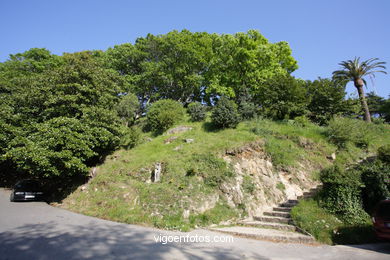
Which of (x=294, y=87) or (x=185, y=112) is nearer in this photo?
(x=294, y=87)

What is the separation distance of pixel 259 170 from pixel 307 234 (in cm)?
486

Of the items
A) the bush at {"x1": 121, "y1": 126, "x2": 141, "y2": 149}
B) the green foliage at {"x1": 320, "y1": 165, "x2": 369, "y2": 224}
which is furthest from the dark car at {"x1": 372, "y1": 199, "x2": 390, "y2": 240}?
the bush at {"x1": 121, "y1": 126, "x2": 141, "y2": 149}

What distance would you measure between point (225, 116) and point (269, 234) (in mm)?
10053

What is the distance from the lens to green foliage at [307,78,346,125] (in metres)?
18.5

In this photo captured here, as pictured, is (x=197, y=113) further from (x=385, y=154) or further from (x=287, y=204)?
(x=385, y=154)

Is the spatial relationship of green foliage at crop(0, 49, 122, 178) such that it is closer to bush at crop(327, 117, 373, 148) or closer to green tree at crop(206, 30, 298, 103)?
green tree at crop(206, 30, 298, 103)

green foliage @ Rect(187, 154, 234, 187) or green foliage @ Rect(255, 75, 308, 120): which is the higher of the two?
green foliage @ Rect(255, 75, 308, 120)

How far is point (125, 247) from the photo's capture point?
595 cm

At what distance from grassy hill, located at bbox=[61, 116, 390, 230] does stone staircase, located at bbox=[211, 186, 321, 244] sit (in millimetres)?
723

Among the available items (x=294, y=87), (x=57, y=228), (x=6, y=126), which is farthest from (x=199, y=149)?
(x=6, y=126)

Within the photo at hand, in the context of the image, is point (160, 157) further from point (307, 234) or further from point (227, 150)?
point (307, 234)

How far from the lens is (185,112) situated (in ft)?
69.9

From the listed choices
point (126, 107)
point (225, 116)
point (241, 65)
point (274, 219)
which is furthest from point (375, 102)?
point (126, 107)

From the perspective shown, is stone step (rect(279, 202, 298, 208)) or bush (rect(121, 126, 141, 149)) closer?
stone step (rect(279, 202, 298, 208))
